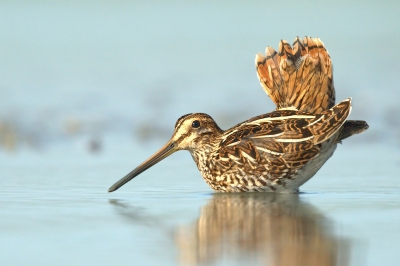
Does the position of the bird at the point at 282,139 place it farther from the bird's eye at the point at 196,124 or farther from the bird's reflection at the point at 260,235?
the bird's reflection at the point at 260,235

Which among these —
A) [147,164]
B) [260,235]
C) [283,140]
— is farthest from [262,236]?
[147,164]

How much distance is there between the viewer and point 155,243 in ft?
16.7

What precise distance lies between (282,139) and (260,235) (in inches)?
88.7

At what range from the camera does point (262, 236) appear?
5246mm

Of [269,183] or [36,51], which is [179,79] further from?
[269,183]

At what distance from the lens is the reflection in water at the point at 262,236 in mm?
4688

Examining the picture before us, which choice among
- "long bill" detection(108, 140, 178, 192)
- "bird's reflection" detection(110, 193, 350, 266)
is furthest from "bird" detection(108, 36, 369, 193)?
"bird's reflection" detection(110, 193, 350, 266)

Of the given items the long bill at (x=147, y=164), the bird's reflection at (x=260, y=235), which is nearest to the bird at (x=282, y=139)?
the long bill at (x=147, y=164)

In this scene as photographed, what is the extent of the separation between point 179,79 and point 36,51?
9.90ft

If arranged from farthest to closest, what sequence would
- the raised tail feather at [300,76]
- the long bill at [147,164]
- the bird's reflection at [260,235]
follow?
the raised tail feather at [300,76] → the long bill at [147,164] → the bird's reflection at [260,235]

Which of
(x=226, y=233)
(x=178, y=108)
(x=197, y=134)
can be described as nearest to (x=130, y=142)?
(x=178, y=108)

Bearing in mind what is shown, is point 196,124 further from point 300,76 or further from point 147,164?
point 300,76

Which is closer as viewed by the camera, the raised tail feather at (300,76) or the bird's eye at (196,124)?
the bird's eye at (196,124)

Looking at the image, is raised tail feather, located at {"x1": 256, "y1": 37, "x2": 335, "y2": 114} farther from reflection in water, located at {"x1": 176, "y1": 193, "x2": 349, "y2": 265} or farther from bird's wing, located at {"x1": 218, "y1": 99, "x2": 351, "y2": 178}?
reflection in water, located at {"x1": 176, "y1": 193, "x2": 349, "y2": 265}
